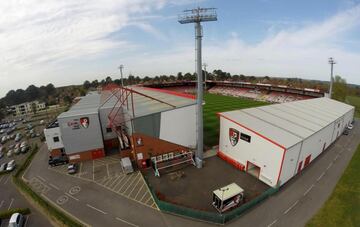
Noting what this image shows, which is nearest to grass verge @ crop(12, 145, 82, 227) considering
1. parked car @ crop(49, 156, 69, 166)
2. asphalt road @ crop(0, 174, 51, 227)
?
asphalt road @ crop(0, 174, 51, 227)

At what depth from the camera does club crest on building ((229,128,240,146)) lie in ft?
82.2

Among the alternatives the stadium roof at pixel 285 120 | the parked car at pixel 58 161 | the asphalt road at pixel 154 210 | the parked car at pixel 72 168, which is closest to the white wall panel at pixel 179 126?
the stadium roof at pixel 285 120

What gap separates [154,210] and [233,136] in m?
13.7

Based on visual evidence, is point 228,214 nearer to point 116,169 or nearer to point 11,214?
point 116,169

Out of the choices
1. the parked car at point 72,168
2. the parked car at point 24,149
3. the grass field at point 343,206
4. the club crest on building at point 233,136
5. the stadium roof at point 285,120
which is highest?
the stadium roof at point 285,120

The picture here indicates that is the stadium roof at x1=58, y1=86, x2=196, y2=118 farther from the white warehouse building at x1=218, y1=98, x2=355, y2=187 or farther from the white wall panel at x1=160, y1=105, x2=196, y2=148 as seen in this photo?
the white warehouse building at x1=218, y1=98, x2=355, y2=187

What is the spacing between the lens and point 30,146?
4081cm

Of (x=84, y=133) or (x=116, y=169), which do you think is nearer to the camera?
(x=116, y=169)

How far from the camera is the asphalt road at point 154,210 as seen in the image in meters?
17.4

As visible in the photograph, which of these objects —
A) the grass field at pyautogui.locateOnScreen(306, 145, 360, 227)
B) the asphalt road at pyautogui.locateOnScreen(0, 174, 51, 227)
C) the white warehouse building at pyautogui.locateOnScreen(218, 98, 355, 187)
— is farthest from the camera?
the white warehouse building at pyautogui.locateOnScreen(218, 98, 355, 187)

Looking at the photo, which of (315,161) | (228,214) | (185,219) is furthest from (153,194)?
(315,161)

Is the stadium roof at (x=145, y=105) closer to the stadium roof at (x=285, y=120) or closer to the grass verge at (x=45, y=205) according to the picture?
the stadium roof at (x=285, y=120)

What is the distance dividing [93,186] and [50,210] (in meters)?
5.04

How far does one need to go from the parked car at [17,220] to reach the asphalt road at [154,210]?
9.72ft
